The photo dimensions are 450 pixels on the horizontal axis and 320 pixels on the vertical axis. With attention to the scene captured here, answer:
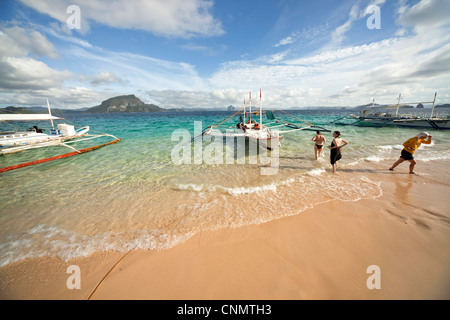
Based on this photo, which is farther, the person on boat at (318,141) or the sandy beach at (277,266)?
the person on boat at (318,141)

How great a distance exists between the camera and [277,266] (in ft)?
A: 9.88

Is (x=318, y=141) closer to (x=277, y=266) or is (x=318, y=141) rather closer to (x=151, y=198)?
(x=277, y=266)

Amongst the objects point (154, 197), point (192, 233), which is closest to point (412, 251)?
point (192, 233)

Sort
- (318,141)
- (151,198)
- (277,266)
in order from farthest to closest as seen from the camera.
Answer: (318,141), (151,198), (277,266)

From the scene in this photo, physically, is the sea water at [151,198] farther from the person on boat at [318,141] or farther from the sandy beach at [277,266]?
the person on boat at [318,141]

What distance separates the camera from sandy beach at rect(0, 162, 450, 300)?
2.64m

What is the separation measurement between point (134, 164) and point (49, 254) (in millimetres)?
6918

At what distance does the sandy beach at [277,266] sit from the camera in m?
2.64

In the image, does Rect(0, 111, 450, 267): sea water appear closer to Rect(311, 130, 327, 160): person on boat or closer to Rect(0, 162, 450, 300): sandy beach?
Rect(0, 162, 450, 300): sandy beach

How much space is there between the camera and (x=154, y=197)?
19.8 ft

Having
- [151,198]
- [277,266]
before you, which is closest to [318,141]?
[277,266]

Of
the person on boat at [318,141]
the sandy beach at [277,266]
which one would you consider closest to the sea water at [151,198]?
the sandy beach at [277,266]

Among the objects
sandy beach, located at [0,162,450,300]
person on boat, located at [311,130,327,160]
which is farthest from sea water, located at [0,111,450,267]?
person on boat, located at [311,130,327,160]
